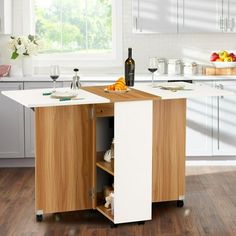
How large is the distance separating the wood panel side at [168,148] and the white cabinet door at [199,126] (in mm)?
1537

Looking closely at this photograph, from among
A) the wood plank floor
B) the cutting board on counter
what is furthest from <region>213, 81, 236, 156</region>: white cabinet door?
the wood plank floor

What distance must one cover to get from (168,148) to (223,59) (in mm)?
2091

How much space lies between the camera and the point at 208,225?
5.16 metres

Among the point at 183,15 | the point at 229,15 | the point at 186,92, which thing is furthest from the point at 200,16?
the point at 186,92

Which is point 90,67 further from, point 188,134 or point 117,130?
point 117,130

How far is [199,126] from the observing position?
23.2ft

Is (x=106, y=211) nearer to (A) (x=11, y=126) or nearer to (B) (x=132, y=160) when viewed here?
(B) (x=132, y=160)

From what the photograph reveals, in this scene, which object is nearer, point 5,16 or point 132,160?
point 132,160

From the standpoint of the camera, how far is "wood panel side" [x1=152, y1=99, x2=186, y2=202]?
5.43 metres

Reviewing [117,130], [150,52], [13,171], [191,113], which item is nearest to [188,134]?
[191,113]

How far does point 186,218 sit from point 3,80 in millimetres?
2554

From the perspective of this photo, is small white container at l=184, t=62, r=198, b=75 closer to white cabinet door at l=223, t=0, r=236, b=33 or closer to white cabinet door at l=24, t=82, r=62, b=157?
white cabinet door at l=223, t=0, r=236, b=33

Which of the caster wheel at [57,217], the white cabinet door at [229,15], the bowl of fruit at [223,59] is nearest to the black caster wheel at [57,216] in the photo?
the caster wheel at [57,217]

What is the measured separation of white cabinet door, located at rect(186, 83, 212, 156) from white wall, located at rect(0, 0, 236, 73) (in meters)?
0.72
